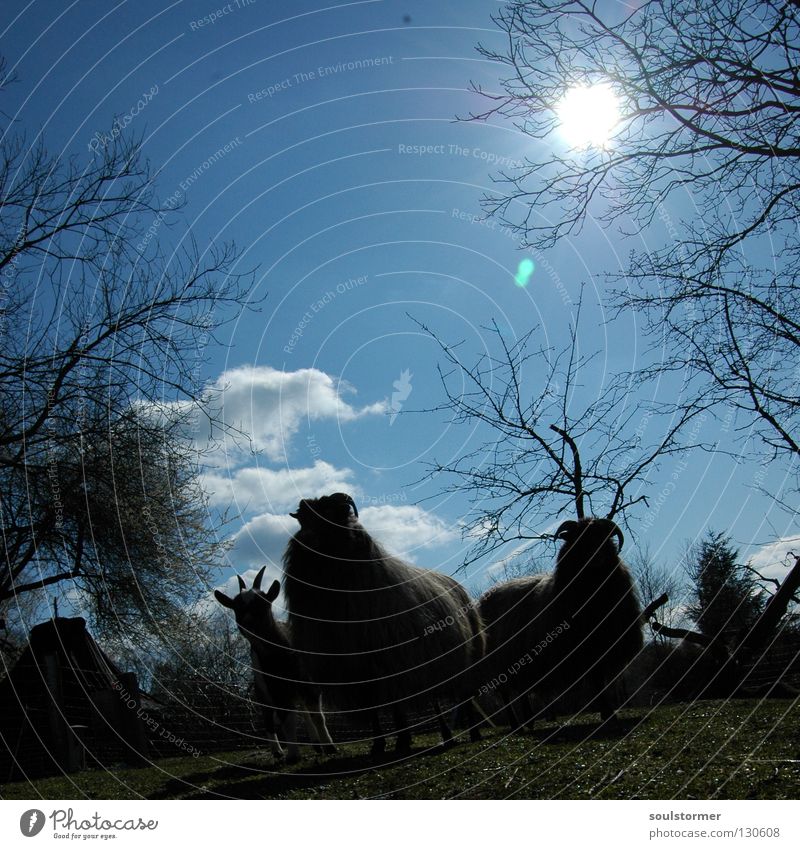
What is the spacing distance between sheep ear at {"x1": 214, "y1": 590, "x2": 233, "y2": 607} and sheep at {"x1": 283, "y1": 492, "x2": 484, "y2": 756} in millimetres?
752

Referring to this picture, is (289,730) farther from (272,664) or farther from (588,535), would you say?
(588,535)

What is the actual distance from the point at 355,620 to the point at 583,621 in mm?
2592

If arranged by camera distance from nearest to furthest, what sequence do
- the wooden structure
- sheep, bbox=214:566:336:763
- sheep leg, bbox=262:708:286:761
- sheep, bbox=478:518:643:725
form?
sheep, bbox=478:518:643:725 → sheep, bbox=214:566:336:763 → sheep leg, bbox=262:708:286:761 → the wooden structure

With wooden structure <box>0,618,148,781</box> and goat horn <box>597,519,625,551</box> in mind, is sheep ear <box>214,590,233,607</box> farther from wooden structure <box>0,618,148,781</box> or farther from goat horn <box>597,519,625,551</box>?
goat horn <box>597,519,625,551</box>

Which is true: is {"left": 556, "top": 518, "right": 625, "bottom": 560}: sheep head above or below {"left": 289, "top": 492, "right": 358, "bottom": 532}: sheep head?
below

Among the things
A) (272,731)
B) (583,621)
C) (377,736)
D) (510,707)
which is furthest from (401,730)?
(510,707)

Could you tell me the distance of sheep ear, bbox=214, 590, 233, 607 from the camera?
311 inches

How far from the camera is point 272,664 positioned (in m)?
8.55

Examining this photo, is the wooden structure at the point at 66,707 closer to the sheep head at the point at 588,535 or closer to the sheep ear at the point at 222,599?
the sheep ear at the point at 222,599

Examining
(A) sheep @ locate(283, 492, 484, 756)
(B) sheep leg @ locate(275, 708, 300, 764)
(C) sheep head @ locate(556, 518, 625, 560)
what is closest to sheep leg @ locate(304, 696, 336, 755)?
(B) sheep leg @ locate(275, 708, 300, 764)

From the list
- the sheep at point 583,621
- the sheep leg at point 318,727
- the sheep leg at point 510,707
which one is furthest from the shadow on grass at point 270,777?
the sheep leg at point 510,707

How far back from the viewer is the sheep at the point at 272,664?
822cm
